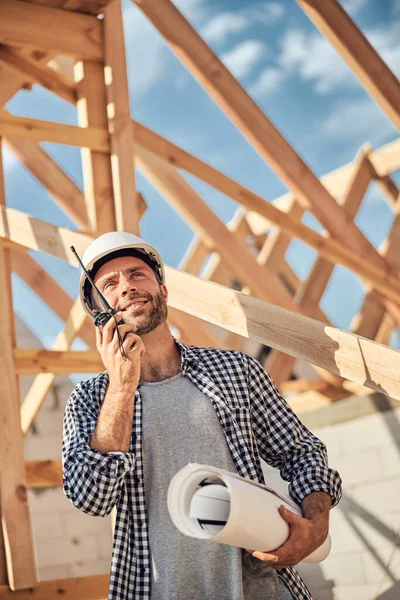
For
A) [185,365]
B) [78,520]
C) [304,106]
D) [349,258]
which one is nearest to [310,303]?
[349,258]

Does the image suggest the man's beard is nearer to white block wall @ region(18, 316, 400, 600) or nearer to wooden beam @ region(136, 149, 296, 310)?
white block wall @ region(18, 316, 400, 600)

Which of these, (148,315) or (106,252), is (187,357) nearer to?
(148,315)

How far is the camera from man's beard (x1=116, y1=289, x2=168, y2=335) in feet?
6.25

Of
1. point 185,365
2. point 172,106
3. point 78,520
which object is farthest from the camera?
point 172,106

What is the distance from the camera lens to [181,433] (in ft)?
5.81

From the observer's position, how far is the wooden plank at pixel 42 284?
5719mm

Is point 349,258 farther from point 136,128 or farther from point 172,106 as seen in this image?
point 172,106

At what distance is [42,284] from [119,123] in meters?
2.67

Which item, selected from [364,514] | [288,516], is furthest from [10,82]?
[288,516]

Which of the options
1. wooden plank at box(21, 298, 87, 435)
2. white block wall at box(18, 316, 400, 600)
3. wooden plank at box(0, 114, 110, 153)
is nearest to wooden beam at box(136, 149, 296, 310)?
white block wall at box(18, 316, 400, 600)

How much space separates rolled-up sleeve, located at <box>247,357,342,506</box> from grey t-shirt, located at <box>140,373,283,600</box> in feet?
0.49

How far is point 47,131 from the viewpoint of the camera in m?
3.29

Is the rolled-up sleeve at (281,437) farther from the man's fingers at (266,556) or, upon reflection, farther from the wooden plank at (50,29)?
the wooden plank at (50,29)

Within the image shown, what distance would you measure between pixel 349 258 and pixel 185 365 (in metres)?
3.07
